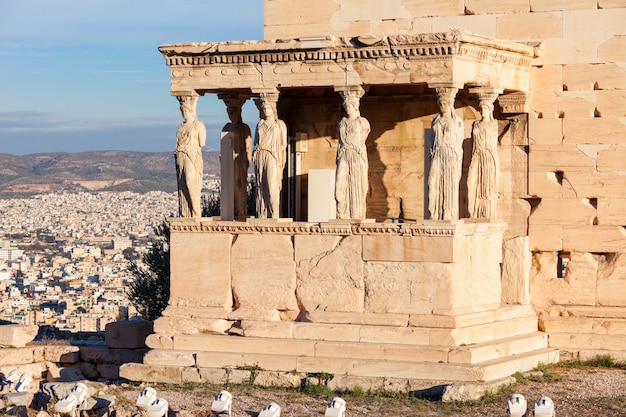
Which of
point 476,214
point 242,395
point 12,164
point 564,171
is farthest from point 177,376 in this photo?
point 12,164

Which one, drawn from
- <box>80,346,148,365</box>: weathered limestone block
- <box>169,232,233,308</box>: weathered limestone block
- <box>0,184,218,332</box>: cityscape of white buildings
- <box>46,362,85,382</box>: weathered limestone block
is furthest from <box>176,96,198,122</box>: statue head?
<box>0,184,218,332</box>: cityscape of white buildings

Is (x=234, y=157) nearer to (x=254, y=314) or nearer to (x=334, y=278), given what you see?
(x=254, y=314)

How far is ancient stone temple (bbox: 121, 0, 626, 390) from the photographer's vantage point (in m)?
18.5

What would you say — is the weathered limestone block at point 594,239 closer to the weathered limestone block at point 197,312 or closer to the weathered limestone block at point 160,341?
the weathered limestone block at point 197,312

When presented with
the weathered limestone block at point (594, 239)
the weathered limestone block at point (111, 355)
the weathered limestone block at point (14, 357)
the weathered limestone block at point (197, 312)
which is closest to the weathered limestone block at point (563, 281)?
the weathered limestone block at point (594, 239)

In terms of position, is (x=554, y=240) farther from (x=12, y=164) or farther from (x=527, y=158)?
(x=12, y=164)

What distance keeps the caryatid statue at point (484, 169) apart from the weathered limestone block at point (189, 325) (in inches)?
138

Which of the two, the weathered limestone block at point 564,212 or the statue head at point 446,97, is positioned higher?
the statue head at point 446,97

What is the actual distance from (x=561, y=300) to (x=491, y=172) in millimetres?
1927

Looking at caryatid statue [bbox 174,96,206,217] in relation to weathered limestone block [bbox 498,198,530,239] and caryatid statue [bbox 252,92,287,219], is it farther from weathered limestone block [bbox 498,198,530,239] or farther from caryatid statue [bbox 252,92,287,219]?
weathered limestone block [bbox 498,198,530,239]

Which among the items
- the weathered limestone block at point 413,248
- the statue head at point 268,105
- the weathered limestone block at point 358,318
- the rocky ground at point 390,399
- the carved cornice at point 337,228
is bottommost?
the rocky ground at point 390,399

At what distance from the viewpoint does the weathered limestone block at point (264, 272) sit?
19156 millimetres

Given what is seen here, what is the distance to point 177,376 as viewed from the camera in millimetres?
18781

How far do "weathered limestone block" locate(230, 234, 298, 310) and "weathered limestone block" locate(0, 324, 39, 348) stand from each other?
3.97 m
